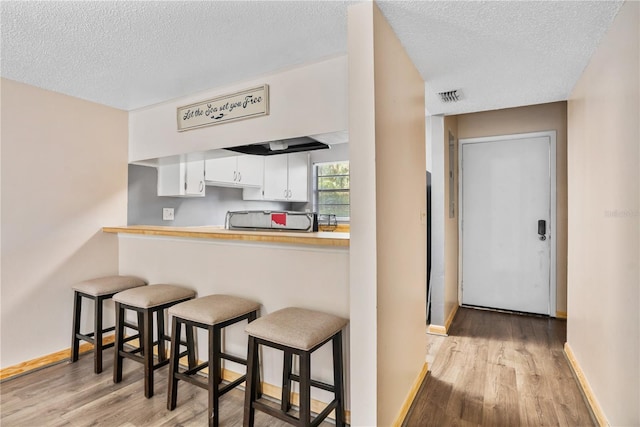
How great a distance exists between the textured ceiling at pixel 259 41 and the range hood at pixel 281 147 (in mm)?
477

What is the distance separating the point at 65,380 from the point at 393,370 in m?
2.24

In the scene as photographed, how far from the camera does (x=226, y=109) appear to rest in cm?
248

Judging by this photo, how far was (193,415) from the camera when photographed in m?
1.99

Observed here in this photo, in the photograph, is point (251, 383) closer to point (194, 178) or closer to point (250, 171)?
point (194, 178)

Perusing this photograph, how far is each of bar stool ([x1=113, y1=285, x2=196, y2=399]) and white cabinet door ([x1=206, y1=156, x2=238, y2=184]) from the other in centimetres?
149

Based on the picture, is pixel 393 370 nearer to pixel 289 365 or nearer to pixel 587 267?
pixel 289 365

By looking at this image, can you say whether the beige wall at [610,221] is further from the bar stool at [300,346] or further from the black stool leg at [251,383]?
the black stool leg at [251,383]

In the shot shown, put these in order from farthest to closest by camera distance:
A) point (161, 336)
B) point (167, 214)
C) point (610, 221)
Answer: point (167, 214)
point (161, 336)
point (610, 221)

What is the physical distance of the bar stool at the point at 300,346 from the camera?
1589 mm

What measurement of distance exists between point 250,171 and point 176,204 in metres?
0.98

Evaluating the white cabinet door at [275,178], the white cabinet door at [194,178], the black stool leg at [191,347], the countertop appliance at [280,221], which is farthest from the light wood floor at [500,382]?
the white cabinet door at [275,178]

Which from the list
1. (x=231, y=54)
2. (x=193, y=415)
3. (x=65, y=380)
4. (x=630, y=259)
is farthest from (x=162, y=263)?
(x=630, y=259)

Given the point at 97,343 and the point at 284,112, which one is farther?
the point at 97,343

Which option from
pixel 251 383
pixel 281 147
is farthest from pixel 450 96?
pixel 251 383
